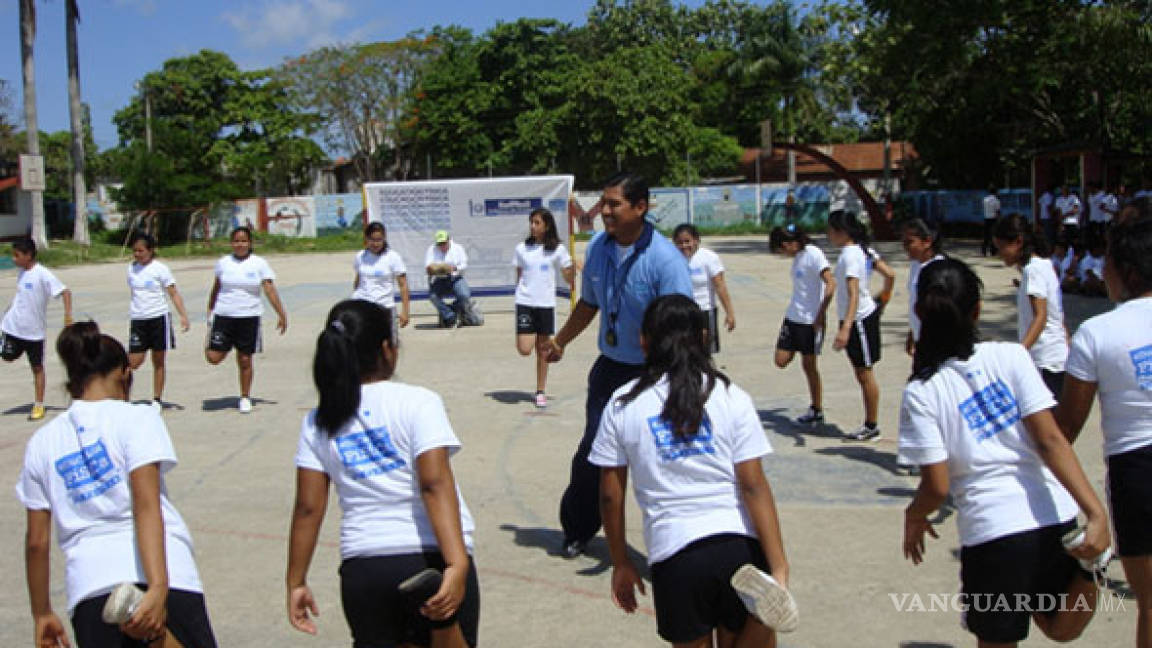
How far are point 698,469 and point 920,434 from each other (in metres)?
0.72

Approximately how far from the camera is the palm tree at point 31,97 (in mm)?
38625

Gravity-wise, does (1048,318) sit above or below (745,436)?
above

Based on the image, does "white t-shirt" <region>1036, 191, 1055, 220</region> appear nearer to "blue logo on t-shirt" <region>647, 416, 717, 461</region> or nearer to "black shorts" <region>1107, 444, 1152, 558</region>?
"black shorts" <region>1107, 444, 1152, 558</region>

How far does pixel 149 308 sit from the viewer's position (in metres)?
9.45

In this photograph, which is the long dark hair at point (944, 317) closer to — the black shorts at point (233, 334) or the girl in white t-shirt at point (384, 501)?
the girl in white t-shirt at point (384, 501)

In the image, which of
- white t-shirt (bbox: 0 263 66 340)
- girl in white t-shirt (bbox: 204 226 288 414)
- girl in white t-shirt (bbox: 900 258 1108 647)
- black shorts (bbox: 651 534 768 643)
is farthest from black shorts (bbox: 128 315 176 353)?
girl in white t-shirt (bbox: 900 258 1108 647)

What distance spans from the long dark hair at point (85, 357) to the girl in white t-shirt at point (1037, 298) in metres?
4.74

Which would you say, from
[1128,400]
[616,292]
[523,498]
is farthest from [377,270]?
[1128,400]

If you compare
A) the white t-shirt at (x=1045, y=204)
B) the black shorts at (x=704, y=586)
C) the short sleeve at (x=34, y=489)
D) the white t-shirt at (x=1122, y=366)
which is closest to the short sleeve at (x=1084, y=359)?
the white t-shirt at (x=1122, y=366)

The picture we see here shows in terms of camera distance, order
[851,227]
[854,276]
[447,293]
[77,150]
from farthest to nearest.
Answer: [77,150] < [447,293] < [851,227] < [854,276]

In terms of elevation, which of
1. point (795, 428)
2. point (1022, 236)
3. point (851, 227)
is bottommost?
point (795, 428)

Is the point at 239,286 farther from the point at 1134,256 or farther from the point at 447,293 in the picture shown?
the point at 1134,256

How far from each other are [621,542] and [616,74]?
43437mm

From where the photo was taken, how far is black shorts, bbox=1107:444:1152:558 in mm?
3354
